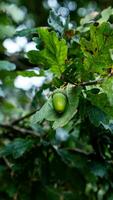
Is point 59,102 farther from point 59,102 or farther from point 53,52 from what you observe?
point 53,52

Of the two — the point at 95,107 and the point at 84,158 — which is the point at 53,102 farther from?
the point at 84,158

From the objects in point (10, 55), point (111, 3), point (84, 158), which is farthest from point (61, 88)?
point (111, 3)

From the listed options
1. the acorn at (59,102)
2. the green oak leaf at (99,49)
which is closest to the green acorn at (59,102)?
the acorn at (59,102)

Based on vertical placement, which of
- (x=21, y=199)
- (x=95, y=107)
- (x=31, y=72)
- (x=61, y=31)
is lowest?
(x=21, y=199)

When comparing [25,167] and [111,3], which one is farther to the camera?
[111,3]

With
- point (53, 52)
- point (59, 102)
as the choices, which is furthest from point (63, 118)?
point (53, 52)

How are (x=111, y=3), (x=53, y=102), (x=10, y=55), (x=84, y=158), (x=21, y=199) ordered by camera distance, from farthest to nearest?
(x=111, y=3) < (x=10, y=55) < (x=21, y=199) < (x=84, y=158) < (x=53, y=102)

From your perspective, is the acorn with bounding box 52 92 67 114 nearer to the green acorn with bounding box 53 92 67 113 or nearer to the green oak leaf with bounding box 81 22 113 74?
the green acorn with bounding box 53 92 67 113

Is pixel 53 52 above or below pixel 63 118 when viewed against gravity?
above

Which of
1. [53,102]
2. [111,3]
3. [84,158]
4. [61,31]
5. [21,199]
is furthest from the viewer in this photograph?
[111,3]
